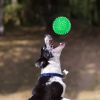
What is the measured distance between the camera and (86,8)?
10906 millimetres

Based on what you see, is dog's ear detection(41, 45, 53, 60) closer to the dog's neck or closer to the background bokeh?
the dog's neck

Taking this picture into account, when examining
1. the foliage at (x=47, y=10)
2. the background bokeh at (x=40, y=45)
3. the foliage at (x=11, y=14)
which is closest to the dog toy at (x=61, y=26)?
the background bokeh at (x=40, y=45)

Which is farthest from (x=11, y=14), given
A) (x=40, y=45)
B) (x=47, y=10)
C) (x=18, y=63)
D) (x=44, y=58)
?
(x=44, y=58)

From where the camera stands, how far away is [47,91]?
64.9 inches

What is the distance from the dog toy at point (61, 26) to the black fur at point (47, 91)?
0.20 m

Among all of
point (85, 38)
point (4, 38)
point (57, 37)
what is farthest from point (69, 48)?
point (57, 37)

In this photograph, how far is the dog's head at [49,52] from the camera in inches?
66.2

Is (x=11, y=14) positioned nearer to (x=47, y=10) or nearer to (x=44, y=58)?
(x=47, y=10)

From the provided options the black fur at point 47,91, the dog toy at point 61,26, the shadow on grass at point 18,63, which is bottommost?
the black fur at point 47,91

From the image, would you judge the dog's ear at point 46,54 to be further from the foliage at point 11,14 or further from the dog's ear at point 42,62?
the foliage at point 11,14

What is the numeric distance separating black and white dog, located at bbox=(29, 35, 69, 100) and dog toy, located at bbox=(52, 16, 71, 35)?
6 cm

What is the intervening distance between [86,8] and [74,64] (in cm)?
197

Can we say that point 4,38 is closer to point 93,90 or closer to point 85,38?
point 85,38

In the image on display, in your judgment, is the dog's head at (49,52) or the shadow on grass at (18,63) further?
the shadow on grass at (18,63)
